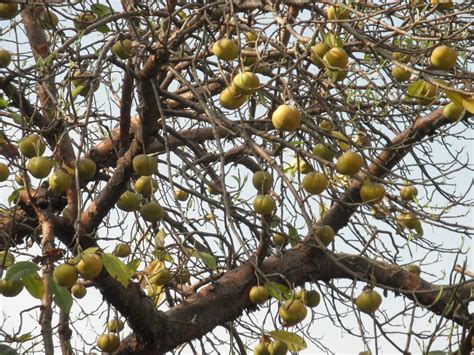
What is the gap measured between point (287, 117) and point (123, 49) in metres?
0.78

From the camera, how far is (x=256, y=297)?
8.02 feet

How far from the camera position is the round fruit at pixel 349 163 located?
203cm

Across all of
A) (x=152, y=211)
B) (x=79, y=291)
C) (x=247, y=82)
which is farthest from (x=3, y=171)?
(x=247, y=82)

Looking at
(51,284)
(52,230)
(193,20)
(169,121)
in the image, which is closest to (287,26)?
(193,20)

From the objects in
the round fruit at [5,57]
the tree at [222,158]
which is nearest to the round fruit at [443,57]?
the tree at [222,158]

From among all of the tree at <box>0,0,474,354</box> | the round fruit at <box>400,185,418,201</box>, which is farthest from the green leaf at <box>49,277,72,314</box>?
the round fruit at <box>400,185,418,201</box>

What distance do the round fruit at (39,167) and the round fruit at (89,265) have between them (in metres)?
0.36

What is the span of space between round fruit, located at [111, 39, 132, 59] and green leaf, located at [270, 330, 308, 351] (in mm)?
968

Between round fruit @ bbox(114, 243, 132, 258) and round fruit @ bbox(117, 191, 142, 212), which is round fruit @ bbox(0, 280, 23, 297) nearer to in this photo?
round fruit @ bbox(117, 191, 142, 212)

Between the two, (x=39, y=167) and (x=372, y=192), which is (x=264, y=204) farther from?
(x=39, y=167)

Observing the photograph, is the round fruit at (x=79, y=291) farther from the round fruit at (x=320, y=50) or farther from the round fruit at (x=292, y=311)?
the round fruit at (x=320, y=50)

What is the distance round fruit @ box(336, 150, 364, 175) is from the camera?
2027 mm

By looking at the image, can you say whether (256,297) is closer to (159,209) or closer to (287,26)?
(159,209)

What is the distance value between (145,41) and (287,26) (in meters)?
0.60
